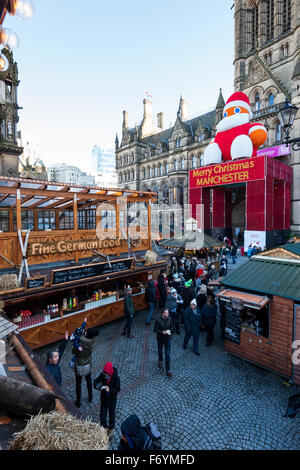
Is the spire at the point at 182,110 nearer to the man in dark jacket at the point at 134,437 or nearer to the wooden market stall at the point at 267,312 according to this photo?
the wooden market stall at the point at 267,312

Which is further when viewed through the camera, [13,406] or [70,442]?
[13,406]

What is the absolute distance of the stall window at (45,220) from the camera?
Answer: 15218 millimetres

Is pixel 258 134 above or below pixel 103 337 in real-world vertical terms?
above

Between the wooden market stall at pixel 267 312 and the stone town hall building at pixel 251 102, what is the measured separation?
81.3 feet

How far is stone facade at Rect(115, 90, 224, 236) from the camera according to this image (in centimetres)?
4091

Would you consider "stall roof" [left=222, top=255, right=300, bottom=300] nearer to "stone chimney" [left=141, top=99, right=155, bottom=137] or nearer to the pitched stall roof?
the pitched stall roof

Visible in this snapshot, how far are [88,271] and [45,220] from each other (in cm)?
870

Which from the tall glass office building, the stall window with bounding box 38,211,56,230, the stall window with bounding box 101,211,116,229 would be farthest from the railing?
the tall glass office building

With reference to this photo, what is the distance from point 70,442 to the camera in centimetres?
221

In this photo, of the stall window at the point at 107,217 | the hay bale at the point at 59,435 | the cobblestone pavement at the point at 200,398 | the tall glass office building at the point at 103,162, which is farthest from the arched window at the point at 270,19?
the tall glass office building at the point at 103,162

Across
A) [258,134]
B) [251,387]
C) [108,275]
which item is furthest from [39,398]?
[258,134]

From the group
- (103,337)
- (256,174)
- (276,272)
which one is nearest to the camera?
(276,272)

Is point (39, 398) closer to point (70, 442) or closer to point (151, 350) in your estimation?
point (70, 442)
